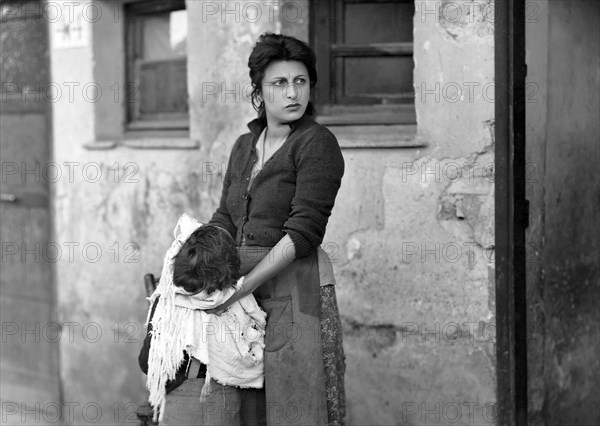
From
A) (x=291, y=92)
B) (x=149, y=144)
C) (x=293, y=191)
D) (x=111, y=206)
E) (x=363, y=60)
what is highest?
(x=363, y=60)

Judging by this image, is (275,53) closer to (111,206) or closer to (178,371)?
(178,371)

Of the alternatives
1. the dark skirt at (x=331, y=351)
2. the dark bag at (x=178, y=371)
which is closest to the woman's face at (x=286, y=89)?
the dark skirt at (x=331, y=351)

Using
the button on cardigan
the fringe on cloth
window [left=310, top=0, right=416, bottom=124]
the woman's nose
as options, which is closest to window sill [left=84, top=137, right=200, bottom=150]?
window [left=310, top=0, right=416, bottom=124]

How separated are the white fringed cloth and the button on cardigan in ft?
0.75

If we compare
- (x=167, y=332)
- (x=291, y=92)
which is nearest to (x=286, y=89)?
(x=291, y=92)

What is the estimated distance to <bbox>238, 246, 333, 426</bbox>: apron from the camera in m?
3.13

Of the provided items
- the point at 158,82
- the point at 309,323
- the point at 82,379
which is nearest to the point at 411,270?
the point at 309,323

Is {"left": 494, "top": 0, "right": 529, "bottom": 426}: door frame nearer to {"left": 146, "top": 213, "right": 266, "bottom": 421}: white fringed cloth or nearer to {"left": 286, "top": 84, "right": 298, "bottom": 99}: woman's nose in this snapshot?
{"left": 286, "top": 84, "right": 298, "bottom": 99}: woman's nose

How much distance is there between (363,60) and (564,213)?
1213 mm

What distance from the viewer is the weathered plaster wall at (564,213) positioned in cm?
403

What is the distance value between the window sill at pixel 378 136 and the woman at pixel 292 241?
3.24 ft

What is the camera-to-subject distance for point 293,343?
3.13 m

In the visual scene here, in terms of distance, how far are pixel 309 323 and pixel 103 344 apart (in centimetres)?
264

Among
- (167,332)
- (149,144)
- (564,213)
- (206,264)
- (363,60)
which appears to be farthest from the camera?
(149,144)
